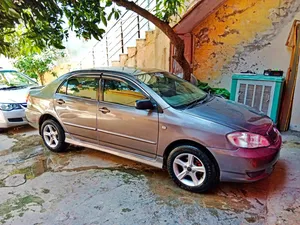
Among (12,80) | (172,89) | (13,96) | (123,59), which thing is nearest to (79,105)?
(172,89)

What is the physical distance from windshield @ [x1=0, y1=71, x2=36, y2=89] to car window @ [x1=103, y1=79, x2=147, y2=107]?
3486mm

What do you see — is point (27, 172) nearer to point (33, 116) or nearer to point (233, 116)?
point (33, 116)

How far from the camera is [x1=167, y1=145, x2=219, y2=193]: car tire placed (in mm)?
2883

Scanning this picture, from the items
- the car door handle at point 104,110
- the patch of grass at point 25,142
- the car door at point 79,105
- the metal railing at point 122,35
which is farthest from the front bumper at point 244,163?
the metal railing at point 122,35

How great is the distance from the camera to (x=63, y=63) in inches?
381

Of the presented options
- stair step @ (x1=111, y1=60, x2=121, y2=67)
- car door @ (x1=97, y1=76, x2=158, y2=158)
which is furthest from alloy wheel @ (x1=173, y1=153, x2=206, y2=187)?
stair step @ (x1=111, y1=60, x2=121, y2=67)

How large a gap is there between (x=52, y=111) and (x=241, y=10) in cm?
435

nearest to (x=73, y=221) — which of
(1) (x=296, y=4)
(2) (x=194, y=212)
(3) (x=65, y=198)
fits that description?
(3) (x=65, y=198)

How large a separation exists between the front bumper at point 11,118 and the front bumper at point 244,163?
4294 millimetres

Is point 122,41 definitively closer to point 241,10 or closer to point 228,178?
point 241,10

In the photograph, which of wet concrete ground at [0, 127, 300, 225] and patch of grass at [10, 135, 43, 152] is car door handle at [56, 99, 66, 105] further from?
patch of grass at [10, 135, 43, 152]

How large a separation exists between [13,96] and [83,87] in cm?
255

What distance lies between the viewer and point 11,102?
5.38m

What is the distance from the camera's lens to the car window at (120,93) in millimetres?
3381
